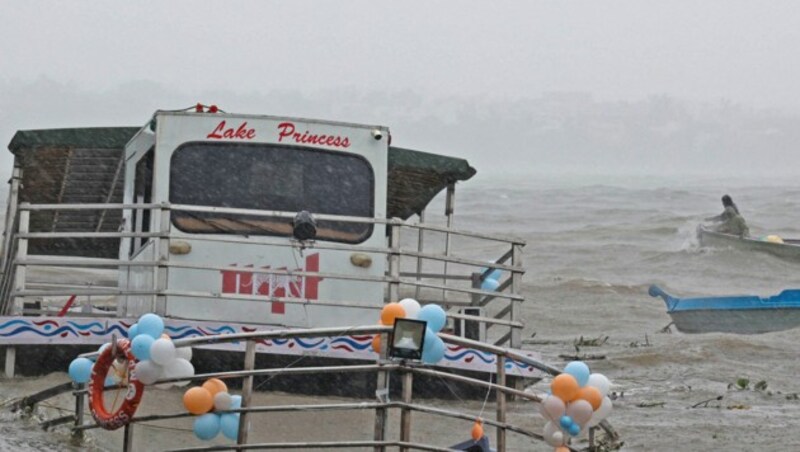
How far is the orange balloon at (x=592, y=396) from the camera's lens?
9.27m

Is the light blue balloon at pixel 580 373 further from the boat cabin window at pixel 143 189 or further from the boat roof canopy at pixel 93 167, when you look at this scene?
the boat cabin window at pixel 143 189

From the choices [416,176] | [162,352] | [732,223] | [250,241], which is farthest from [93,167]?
[732,223]

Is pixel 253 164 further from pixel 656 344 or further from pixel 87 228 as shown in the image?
pixel 656 344

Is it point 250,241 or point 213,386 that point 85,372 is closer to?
point 213,386

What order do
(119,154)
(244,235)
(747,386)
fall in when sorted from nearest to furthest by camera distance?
(244,235) → (119,154) → (747,386)

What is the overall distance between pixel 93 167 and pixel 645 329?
38.7 feet

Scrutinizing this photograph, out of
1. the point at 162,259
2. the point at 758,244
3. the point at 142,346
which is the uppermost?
the point at 758,244

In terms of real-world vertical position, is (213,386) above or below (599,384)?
below

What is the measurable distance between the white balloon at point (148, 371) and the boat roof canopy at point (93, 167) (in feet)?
16.4

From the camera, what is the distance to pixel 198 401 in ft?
30.4

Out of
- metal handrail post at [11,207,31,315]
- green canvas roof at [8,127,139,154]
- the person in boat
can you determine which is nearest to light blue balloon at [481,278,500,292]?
green canvas roof at [8,127,139,154]

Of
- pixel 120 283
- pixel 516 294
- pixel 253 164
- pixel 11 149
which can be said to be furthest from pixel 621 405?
pixel 11 149

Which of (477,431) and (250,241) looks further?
(250,241)

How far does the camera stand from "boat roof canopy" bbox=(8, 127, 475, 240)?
1412cm
